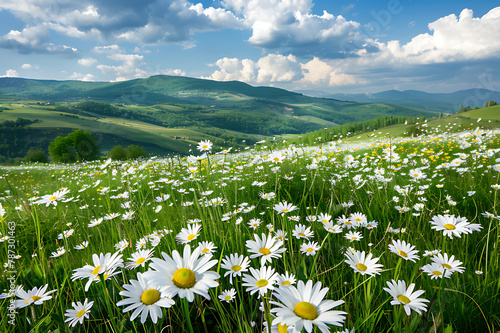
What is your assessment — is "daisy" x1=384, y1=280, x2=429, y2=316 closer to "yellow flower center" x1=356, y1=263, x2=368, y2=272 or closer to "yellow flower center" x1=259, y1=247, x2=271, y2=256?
"yellow flower center" x1=356, y1=263, x2=368, y2=272

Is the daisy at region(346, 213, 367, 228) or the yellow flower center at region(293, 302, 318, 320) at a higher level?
the yellow flower center at region(293, 302, 318, 320)

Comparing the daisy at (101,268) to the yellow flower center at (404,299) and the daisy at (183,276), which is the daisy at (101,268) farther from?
the yellow flower center at (404,299)

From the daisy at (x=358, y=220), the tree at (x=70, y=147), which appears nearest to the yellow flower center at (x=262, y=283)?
the daisy at (x=358, y=220)

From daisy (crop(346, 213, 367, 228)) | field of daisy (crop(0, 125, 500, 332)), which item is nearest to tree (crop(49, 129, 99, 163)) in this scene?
field of daisy (crop(0, 125, 500, 332))

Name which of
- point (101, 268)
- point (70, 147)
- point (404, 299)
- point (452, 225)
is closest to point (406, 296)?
point (404, 299)

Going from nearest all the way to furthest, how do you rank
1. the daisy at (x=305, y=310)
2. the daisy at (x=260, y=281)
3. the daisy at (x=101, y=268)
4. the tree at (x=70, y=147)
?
the daisy at (x=305, y=310), the daisy at (x=260, y=281), the daisy at (x=101, y=268), the tree at (x=70, y=147)

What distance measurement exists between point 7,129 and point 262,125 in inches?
4300

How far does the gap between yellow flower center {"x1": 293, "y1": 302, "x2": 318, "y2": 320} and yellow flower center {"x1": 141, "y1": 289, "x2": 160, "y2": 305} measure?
43cm

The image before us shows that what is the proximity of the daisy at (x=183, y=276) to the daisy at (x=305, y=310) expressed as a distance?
0.19 metres

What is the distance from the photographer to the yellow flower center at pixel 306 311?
620 millimetres

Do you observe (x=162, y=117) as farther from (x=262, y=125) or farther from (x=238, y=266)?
(x=238, y=266)

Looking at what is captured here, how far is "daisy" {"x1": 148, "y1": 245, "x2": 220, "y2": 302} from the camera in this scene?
677 mm

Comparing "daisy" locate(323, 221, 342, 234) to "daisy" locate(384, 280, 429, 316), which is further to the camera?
"daisy" locate(323, 221, 342, 234)

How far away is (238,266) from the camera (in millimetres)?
1100
